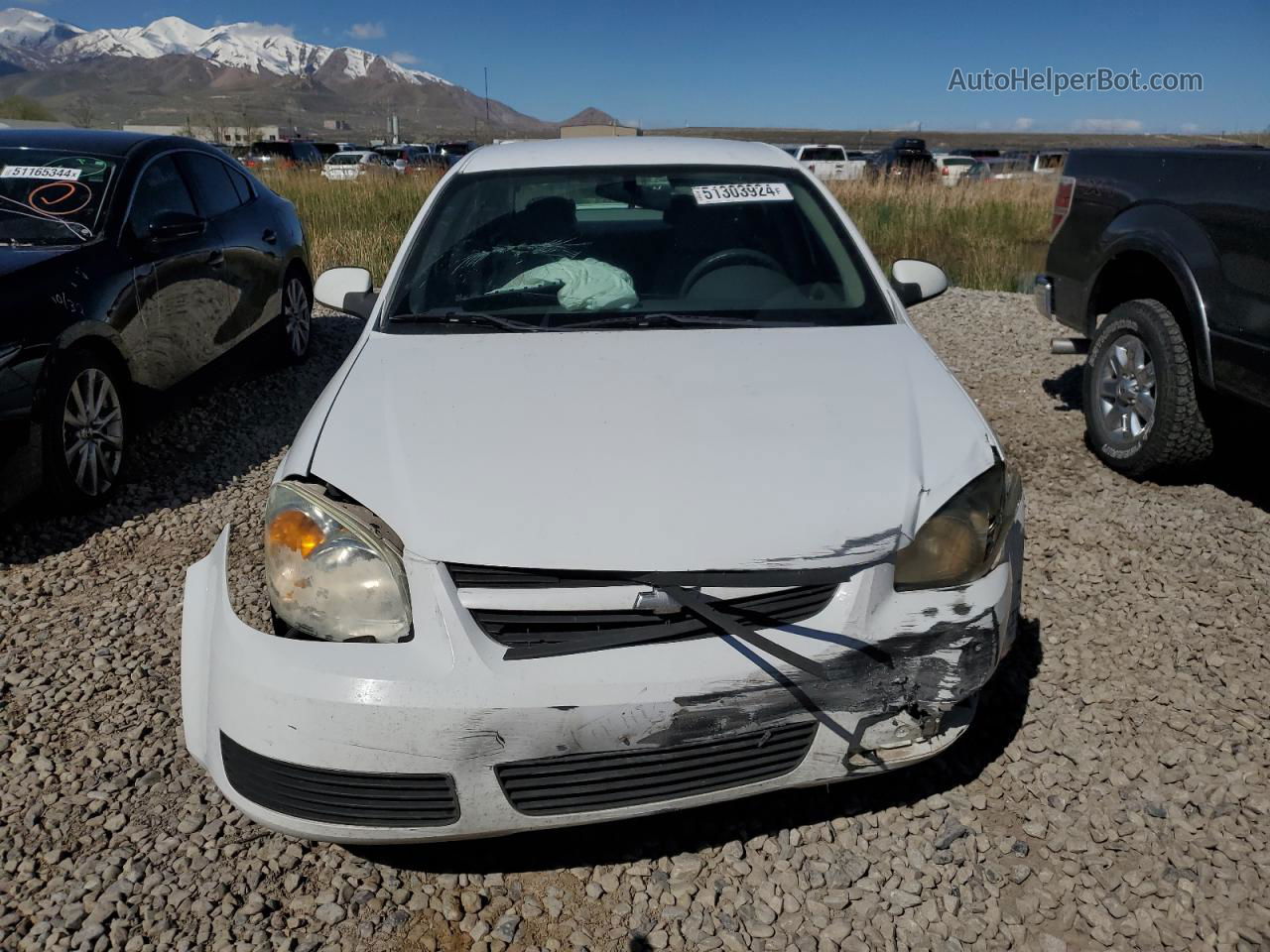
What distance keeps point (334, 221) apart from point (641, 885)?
426 inches

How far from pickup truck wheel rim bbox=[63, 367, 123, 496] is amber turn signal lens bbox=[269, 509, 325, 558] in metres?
2.47

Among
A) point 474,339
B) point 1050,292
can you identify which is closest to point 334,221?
point 1050,292

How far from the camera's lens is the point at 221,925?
2.05 meters

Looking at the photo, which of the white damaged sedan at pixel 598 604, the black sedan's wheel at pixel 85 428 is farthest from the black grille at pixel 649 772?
the black sedan's wheel at pixel 85 428

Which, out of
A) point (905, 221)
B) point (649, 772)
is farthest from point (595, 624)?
point (905, 221)

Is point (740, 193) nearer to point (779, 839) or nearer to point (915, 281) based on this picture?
point (915, 281)

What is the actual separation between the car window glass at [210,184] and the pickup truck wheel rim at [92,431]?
157cm

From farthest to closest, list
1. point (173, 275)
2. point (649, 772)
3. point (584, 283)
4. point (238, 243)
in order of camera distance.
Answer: point (238, 243)
point (173, 275)
point (584, 283)
point (649, 772)

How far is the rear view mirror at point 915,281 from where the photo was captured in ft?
11.5

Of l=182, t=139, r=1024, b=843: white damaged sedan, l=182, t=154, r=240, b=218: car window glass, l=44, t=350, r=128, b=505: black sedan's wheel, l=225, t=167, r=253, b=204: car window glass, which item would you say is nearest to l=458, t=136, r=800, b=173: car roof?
l=182, t=139, r=1024, b=843: white damaged sedan

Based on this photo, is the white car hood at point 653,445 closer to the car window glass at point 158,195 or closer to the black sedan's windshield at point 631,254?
the black sedan's windshield at point 631,254

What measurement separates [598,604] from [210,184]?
4865 mm

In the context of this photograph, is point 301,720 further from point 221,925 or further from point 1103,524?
point 1103,524

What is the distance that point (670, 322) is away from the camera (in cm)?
285
